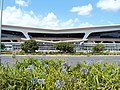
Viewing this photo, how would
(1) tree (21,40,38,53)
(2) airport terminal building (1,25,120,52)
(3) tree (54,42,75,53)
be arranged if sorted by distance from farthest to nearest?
1. (2) airport terminal building (1,25,120,52)
2. (3) tree (54,42,75,53)
3. (1) tree (21,40,38,53)

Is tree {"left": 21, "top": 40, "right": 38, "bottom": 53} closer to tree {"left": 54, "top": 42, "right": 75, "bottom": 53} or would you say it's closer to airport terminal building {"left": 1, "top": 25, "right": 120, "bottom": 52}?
tree {"left": 54, "top": 42, "right": 75, "bottom": 53}

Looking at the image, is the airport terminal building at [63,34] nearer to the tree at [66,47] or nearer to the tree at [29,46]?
the tree at [66,47]

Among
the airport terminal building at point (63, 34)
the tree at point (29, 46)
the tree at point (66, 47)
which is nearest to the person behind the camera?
the tree at point (29, 46)

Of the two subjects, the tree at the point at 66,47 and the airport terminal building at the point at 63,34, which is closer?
the tree at the point at 66,47

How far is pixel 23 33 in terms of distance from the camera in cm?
7562

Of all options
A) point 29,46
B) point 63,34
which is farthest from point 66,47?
point 63,34

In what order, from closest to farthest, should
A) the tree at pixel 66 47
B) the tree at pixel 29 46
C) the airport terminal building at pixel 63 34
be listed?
the tree at pixel 29 46 → the tree at pixel 66 47 → the airport terminal building at pixel 63 34

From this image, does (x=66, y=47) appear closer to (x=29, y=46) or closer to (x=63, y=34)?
(x=29, y=46)

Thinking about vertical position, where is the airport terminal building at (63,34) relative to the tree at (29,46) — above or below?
above

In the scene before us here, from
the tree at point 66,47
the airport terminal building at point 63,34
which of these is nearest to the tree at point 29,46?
the tree at point 66,47

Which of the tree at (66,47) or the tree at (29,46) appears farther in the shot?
the tree at (66,47)

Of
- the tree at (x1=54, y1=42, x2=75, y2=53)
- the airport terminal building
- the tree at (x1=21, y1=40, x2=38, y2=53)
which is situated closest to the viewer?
the tree at (x1=21, y1=40, x2=38, y2=53)

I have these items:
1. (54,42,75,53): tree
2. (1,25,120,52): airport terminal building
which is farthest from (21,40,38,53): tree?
(1,25,120,52): airport terminal building

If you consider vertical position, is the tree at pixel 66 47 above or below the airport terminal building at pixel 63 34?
below
